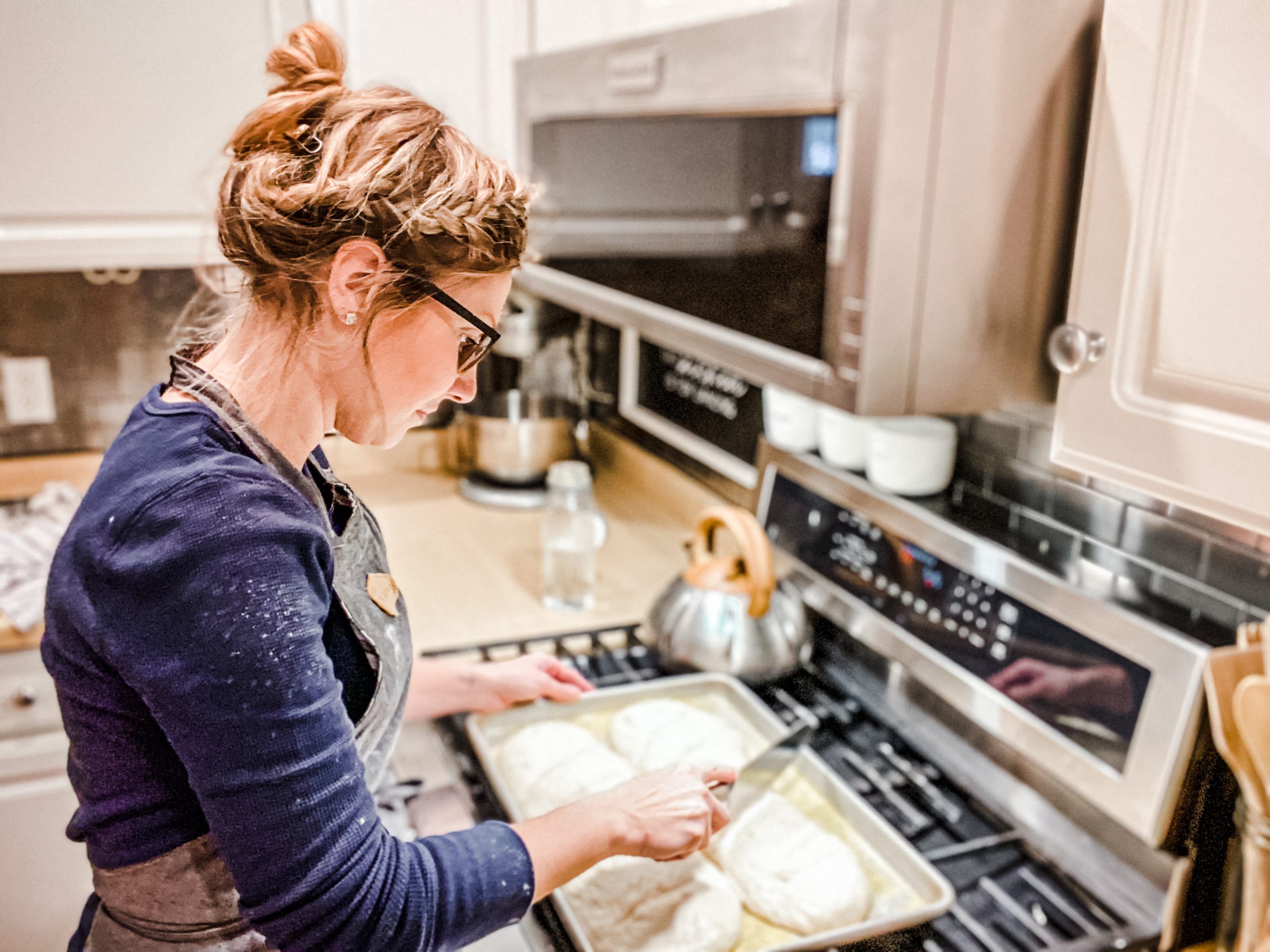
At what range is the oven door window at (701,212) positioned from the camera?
100 centimetres

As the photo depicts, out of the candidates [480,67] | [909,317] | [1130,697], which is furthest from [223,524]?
[480,67]

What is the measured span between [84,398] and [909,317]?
179cm

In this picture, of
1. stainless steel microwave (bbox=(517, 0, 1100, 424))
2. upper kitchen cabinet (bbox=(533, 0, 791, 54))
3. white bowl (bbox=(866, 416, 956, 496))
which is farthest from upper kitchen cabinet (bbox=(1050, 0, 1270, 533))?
upper kitchen cabinet (bbox=(533, 0, 791, 54))

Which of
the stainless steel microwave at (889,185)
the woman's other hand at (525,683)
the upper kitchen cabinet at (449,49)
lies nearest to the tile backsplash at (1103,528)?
the stainless steel microwave at (889,185)

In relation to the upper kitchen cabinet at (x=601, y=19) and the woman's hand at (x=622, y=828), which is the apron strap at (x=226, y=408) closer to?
the woman's hand at (x=622, y=828)

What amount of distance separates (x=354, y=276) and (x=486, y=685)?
580 millimetres

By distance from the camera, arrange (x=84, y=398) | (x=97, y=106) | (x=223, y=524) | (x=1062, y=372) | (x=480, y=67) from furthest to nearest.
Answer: (x=84, y=398), (x=480, y=67), (x=97, y=106), (x=1062, y=372), (x=223, y=524)

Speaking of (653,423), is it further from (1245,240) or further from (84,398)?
(1245,240)

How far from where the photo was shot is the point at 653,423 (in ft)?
7.16

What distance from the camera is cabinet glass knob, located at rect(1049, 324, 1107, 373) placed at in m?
0.83

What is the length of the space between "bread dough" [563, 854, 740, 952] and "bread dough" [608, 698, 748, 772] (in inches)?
6.3

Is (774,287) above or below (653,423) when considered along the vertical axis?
above

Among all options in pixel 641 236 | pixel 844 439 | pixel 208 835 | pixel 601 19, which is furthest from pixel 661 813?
pixel 601 19

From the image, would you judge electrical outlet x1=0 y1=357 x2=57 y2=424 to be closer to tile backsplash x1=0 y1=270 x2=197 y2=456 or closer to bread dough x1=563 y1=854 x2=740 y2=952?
tile backsplash x1=0 y1=270 x2=197 y2=456
